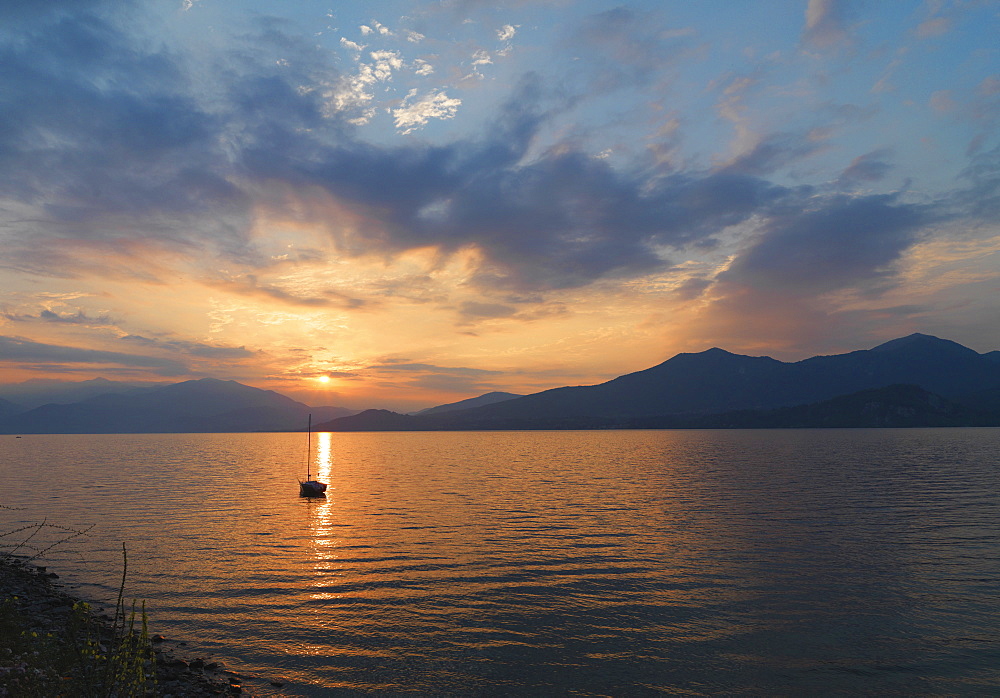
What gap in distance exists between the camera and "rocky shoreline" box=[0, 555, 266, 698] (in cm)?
1820

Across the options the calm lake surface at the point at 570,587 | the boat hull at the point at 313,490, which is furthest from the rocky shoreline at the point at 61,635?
the boat hull at the point at 313,490

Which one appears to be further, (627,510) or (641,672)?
(627,510)

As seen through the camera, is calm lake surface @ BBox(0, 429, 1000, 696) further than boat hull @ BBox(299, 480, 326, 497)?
No

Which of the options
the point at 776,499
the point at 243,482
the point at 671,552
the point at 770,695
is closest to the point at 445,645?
the point at 770,695

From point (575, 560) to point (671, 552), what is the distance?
23.6ft

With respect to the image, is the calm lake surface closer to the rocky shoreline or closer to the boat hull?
the rocky shoreline

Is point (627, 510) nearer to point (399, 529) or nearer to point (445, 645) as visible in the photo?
point (399, 529)

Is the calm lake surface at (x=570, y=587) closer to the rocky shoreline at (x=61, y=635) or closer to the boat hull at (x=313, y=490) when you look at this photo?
the rocky shoreline at (x=61, y=635)

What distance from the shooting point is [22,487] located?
81.3m

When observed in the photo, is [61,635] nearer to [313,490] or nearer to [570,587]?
[570,587]

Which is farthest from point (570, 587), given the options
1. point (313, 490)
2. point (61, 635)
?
point (313, 490)

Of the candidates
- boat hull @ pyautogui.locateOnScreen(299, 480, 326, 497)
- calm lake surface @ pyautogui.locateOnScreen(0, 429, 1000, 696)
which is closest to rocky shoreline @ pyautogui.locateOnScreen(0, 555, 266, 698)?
calm lake surface @ pyautogui.locateOnScreen(0, 429, 1000, 696)

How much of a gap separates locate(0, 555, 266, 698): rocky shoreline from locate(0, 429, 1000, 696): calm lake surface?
1.05 meters

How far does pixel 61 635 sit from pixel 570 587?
23.4 metres
